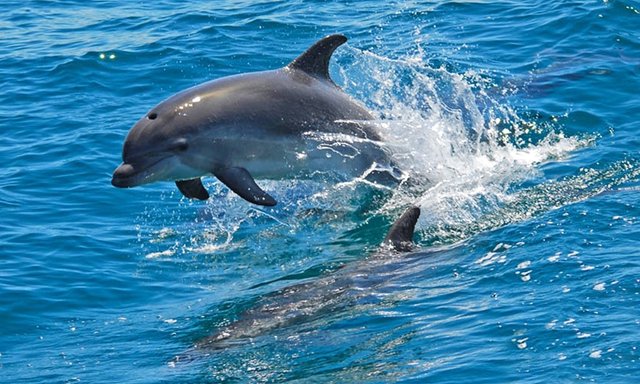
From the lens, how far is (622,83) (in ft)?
65.9

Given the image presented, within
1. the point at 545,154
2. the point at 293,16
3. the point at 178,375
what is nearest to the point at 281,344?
the point at 178,375

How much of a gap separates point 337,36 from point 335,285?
321 cm

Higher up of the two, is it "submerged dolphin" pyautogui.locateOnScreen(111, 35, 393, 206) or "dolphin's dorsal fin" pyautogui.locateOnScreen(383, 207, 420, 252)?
"submerged dolphin" pyautogui.locateOnScreen(111, 35, 393, 206)

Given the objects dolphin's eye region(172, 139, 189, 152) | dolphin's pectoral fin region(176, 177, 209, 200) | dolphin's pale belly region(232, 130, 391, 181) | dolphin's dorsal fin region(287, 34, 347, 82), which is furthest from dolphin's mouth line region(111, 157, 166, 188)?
dolphin's dorsal fin region(287, 34, 347, 82)

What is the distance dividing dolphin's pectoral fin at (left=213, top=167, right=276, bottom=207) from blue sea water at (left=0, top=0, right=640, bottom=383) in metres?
1.00

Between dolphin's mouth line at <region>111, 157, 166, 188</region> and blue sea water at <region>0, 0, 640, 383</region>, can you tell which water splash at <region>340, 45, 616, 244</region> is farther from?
dolphin's mouth line at <region>111, 157, 166, 188</region>

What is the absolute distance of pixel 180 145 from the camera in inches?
527

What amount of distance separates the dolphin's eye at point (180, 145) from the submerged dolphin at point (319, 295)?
1.77 m

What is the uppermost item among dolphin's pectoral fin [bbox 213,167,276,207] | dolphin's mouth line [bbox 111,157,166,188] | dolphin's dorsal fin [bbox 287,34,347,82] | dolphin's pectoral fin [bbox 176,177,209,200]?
dolphin's dorsal fin [bbox 287,34,347,82]

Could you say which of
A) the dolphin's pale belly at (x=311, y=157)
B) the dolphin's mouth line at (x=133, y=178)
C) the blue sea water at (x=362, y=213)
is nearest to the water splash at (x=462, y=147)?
the blue sea water at (x=362, y=213)

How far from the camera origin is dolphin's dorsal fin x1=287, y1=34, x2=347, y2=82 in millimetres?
14711

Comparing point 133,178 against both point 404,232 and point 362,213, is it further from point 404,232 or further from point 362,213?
point 362,213

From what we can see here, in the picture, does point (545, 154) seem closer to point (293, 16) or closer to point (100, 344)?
point (100, 344)

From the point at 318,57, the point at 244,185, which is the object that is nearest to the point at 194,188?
the point at 244,185
